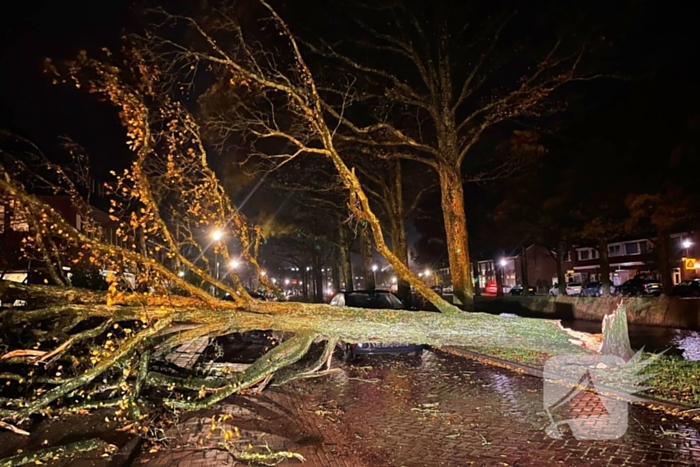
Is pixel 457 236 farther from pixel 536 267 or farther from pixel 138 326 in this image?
pixel 536 267

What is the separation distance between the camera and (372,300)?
14.1m

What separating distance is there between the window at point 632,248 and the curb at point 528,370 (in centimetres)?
4848

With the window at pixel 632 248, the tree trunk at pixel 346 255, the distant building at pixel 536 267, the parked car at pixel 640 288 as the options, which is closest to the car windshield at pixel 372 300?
the tree trunk at pixel 346 255

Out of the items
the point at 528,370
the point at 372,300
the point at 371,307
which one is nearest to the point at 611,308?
the point at 372,300

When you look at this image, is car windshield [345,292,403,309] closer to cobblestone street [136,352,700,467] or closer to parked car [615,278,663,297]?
cobblestone street [136,352,700,467]

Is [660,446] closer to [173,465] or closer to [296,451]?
[296,451]

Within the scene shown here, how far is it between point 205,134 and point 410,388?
7.23 meters

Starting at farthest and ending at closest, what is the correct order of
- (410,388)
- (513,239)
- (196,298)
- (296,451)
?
1. (513,239)
2. (410,388)
3. (196,298)
4. (296,451)

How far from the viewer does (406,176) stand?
990 inches

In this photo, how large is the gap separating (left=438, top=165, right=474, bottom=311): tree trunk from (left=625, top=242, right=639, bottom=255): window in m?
48.0

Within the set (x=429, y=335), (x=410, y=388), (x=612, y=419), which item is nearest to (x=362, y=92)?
(x=410, y=388)

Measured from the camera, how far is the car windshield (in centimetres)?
1384

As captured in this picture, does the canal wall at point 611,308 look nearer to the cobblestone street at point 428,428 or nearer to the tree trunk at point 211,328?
the cobblestone street at point 428,428

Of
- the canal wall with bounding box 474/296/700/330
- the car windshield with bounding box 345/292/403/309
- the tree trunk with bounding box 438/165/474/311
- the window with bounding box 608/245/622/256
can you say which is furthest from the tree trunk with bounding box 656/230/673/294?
the window with bounding box 608/245/622/256
